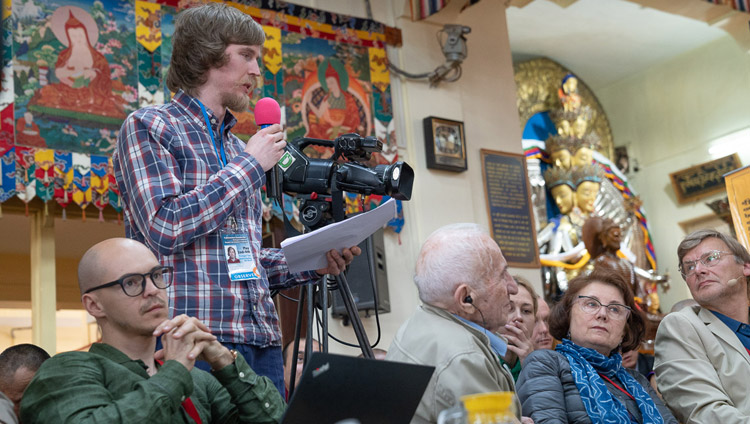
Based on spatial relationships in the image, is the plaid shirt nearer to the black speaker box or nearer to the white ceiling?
the black speaker box

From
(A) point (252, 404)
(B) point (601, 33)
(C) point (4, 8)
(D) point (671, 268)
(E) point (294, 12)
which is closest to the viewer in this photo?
(A) point (252, 404)

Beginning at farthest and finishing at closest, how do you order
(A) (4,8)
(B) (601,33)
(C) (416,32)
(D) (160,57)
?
(B) (601,33) < (C) (416,32) < (D) (160,57) < (A) (4,8)

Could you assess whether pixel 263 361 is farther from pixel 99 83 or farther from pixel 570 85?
pixel 570 85

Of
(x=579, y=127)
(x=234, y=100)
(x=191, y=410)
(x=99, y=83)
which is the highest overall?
(x=579, y=127)

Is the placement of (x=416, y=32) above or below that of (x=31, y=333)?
above

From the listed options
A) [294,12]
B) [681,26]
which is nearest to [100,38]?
[294,12]

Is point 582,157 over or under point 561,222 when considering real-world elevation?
over

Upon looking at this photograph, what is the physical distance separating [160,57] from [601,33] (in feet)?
18.0

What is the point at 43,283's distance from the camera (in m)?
4.96

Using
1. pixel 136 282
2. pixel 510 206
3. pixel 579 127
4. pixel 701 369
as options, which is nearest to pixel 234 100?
pixel 136 282

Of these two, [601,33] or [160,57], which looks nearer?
[160,57]

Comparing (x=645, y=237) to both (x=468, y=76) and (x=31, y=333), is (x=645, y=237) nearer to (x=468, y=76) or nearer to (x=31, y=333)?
(x=468, y=76)

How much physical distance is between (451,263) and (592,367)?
963 millimetres

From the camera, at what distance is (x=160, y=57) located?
204 inches
